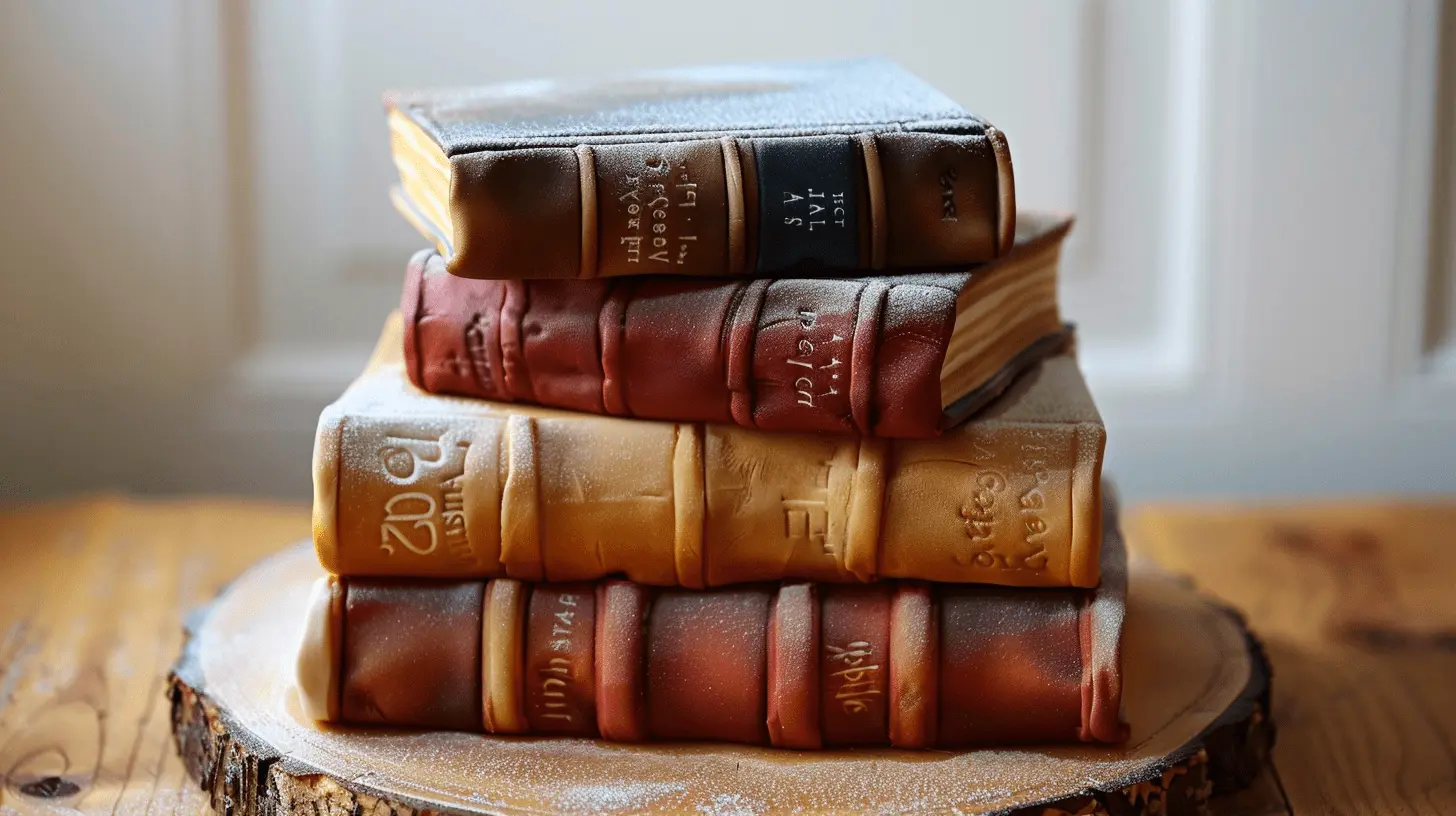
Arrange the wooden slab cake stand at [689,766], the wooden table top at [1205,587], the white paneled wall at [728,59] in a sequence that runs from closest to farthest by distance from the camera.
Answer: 1. the wooden slab cake stand at [689,766]
2. the wooden table top at [1205,587]
3. the white paneled wall at [728,59]

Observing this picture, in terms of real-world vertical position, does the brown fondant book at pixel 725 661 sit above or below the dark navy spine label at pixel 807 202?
below

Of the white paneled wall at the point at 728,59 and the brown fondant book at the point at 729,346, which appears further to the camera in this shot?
the white paneled wall at the point at 728,59

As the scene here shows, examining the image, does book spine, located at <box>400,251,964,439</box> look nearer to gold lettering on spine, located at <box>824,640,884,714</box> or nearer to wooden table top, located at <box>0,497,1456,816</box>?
gold lettering on spine, located at <box>824,640,884,714</box>

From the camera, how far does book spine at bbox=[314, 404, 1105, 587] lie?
30.8 inches

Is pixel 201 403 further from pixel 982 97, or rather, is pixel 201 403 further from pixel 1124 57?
pixel 1124 57

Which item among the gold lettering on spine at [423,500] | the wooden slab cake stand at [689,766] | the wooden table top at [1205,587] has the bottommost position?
the wooden table top at [1205,587]

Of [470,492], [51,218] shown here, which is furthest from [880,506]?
A: [51,218]

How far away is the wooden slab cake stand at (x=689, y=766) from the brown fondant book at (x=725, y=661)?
13 mm

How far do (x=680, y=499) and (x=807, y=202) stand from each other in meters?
0.17

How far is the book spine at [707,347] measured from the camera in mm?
744

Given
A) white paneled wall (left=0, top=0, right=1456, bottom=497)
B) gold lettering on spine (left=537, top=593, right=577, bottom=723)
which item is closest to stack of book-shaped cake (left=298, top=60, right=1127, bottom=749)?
gold lettering on spine (left=537, top=593, right=577, bottom=723)

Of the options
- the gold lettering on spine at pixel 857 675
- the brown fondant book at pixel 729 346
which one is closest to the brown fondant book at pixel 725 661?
the gold lettering on spine at pixel 857 675

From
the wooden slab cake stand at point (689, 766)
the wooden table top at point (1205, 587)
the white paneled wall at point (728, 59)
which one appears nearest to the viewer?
the wooden slab cake stand at point (689, 766)

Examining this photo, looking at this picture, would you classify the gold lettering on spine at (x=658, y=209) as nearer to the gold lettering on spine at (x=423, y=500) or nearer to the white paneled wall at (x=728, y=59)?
the gold lettering on spine at (x=423, y=500)
